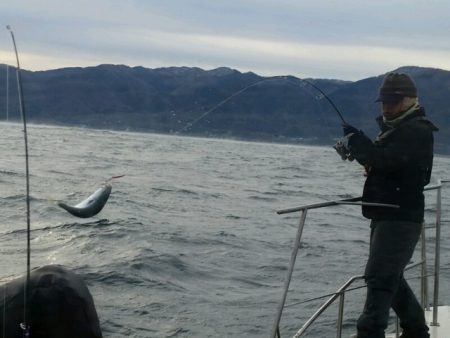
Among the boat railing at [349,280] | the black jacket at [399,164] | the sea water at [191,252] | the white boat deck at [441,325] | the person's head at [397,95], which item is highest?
the person's head at [397,95]

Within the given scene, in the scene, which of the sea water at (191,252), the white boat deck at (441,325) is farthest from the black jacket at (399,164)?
the sea water at (191,252)

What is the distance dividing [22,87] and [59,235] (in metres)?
12.7

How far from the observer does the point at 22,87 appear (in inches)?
158

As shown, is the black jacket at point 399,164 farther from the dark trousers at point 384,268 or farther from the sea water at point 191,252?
the sea water at point 191,252

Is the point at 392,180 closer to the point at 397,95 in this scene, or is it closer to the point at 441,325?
the point at 397,95

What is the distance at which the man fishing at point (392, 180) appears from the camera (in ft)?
15.0

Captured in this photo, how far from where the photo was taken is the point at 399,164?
455 centimetres

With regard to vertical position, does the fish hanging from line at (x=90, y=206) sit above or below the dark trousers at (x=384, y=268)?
above

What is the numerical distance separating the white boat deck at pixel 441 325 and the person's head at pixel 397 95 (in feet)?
7.61

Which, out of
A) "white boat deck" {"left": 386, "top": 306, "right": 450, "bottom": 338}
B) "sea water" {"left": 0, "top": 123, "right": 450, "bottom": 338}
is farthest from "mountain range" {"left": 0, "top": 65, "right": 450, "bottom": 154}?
"white boat deck" {"left": 386, "top": 306, "right": 450, "bottom": 338}

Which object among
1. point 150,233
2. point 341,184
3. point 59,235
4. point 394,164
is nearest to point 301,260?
point 150,233

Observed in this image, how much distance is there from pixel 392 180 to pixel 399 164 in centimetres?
16

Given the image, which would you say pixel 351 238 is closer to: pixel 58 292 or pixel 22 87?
pixel 58 292

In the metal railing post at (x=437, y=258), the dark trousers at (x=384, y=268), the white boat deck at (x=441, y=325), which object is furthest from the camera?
the white boat deck at (x=441, y=325)
